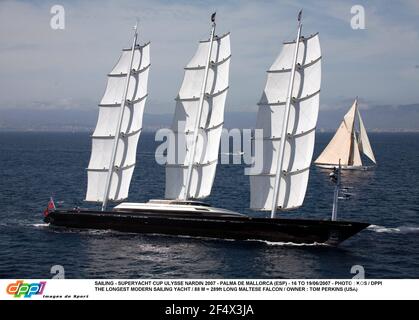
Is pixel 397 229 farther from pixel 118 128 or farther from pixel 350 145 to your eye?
pixel 350 145

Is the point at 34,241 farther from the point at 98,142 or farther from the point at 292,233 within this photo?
the point at 292,233

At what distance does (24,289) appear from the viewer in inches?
926

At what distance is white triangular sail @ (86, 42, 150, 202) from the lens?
56531mm

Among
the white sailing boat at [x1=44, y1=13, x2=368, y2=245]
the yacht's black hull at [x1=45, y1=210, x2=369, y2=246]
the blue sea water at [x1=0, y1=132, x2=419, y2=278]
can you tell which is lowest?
the blue sea water at [x1=0, y1=132, x2=419, y2=278]

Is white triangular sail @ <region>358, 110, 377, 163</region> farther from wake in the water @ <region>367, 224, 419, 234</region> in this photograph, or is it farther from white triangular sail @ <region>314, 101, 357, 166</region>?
wake in the water @ <region>367, 224, 419, 234</region>

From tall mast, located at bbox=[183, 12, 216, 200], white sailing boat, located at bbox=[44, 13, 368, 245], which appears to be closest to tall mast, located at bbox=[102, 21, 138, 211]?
white sailing boat, located at bbox=[44, 13, 368, 245]

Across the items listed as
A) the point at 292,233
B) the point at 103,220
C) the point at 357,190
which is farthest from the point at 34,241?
the point at 357,190

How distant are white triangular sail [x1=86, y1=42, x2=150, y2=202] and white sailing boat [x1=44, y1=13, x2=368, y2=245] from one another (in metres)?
0.10

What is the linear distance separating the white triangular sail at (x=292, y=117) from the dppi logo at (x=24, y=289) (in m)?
30.2

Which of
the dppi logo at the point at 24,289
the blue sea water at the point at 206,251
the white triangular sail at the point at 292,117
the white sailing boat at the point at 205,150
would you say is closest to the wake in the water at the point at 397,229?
the blue sea water at the point at 206,251

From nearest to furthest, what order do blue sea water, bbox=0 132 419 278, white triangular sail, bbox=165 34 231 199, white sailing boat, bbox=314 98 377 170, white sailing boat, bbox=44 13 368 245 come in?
blue sea water, bbox=0 132 419 278
white sailing boat, bbox=44 13 368 245
white triangular sail, bbox=165 34 231 199
white sailing boat, bbox=314 98 377 170

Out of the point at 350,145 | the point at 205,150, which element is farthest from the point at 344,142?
the point at 205,150

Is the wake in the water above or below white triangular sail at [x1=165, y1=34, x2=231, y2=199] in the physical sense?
below

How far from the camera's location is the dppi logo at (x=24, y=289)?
23016 mm
